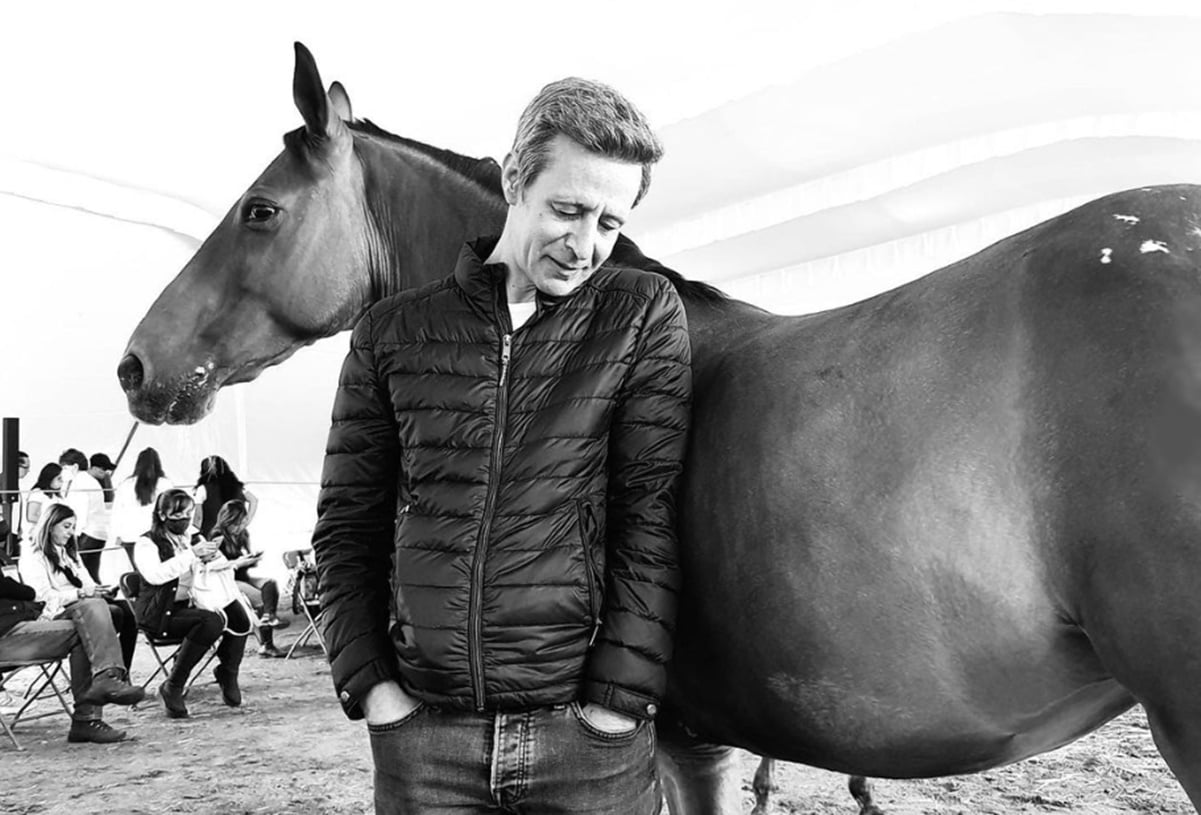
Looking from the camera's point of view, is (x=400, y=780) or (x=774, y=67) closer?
(x=400, y=780)

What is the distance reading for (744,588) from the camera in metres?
1.40

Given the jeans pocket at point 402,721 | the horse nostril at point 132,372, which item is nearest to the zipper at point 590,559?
the jeans pocket at point 402,721

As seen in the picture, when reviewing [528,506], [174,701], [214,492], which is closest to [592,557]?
[528,506]

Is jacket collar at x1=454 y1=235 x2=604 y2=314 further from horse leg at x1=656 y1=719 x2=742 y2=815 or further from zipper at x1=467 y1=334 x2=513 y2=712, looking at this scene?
horse leg at x1=656 y1=719 x2=742 y2=815

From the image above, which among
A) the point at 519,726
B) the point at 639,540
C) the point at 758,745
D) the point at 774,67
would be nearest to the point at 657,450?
the point at 639,540

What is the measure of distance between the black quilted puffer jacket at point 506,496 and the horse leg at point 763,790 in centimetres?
238

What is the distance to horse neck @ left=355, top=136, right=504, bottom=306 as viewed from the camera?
2.17 metres

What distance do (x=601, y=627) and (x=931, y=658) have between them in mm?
425

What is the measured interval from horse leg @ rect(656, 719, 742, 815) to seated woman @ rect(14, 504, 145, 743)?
4.05 metres

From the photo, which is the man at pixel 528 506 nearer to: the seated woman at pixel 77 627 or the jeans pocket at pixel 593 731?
the jeans pocket at pixel 593 731

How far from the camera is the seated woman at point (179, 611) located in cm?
562

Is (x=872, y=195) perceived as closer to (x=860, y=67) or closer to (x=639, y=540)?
(x=860, y=67)

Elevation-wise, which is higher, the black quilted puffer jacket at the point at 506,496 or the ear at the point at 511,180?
the ear at the point at 511,180

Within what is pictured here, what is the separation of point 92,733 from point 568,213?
496 centimetres
